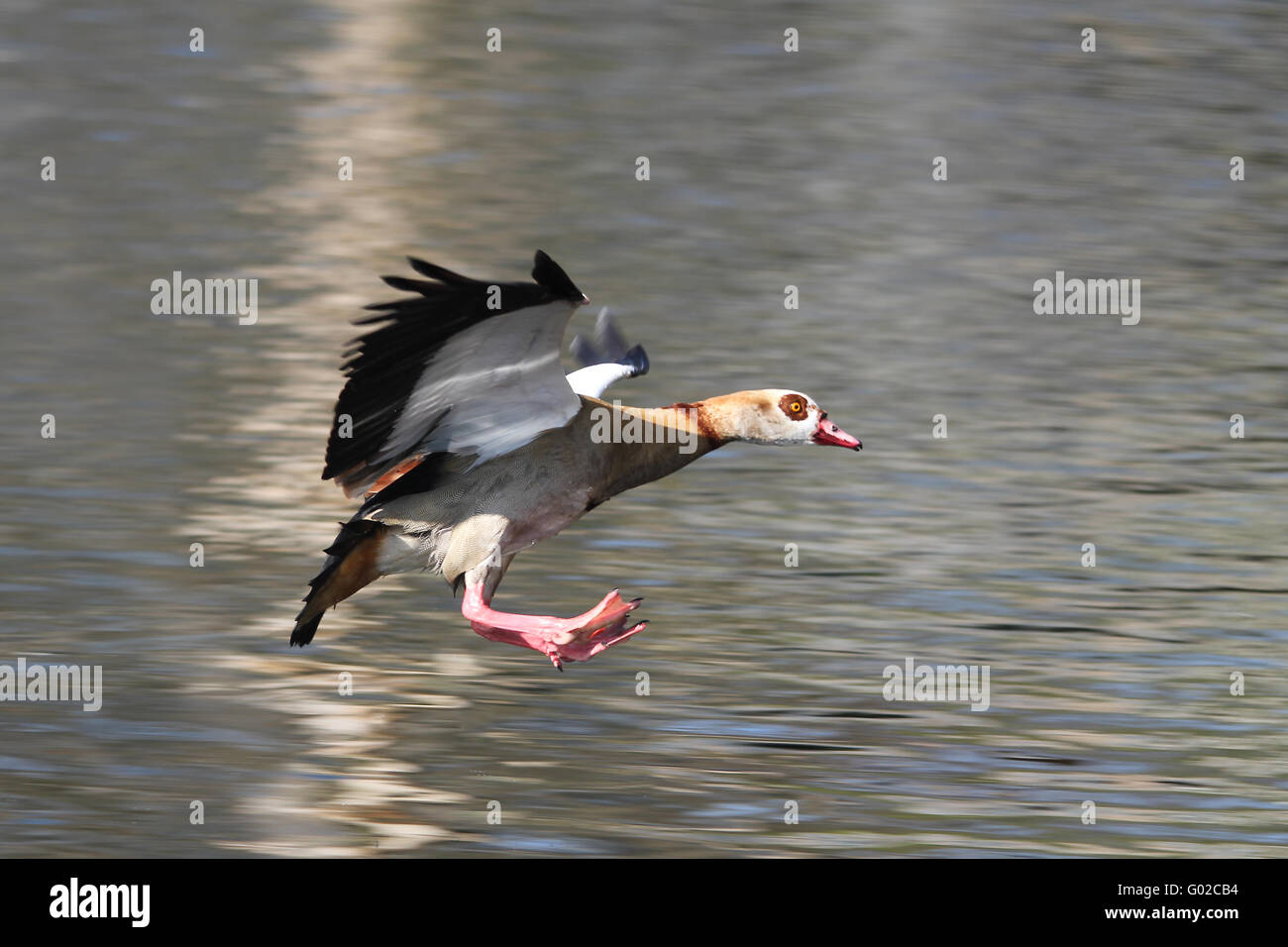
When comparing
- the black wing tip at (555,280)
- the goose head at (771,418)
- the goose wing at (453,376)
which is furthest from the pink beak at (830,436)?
the black wing tip at (555,280)

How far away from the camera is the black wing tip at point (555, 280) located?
343 inches

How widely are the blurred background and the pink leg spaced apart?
71 cm

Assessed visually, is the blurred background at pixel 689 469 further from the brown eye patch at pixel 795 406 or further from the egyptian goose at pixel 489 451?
the brown eye patch at pixel 795 406

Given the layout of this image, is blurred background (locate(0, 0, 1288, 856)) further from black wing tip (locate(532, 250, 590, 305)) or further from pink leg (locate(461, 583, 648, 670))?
black wing tip (locate(532, 250, 590, 305))

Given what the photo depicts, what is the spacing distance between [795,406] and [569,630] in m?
1.61

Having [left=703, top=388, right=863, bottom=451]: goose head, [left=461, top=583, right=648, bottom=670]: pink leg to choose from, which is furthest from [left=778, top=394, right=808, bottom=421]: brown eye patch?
[left=461, top=583, right=648, bottom=670]: pink leg

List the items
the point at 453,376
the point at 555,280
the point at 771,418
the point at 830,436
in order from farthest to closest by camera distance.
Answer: the point at 830,436, the point at 771,418, the point at 453,376, the point at 555,280

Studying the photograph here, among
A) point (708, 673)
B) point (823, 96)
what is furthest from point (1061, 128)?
point (708, 673)

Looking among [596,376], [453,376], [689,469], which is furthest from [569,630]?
[689,469]

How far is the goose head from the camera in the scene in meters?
10.3

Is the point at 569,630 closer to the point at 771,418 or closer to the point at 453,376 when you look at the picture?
the point at 453,376

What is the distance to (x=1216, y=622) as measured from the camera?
12.8 metres

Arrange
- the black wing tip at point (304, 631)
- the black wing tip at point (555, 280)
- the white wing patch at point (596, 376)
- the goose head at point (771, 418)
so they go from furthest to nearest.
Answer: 1. the white wing patch at point (596, 376)
2. the black wing tip at point (304, 631)
3. the goose head at point (771, 418)
4. the black wing tip at point (555, 280)

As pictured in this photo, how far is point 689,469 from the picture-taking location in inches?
607
